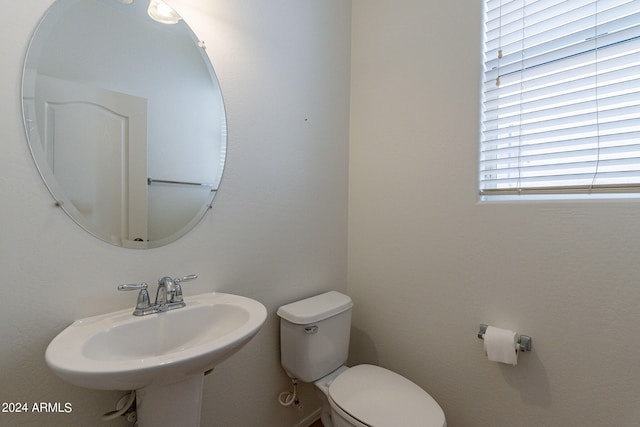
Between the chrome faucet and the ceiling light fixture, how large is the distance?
0.93 meters

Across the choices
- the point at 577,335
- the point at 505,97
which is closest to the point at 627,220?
the point at 577,335

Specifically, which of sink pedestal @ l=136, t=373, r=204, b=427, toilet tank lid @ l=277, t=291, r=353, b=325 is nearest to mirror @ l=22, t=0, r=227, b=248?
sink pedestal @ l=136, t=373, r=204, b=427

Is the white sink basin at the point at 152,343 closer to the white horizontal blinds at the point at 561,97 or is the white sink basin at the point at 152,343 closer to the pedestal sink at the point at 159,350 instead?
the pedestal sink at the point at 159,350

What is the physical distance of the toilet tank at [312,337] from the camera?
1192 mm

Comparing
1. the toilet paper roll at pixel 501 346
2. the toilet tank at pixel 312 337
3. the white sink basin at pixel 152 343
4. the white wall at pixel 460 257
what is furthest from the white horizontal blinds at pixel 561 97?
the white sink basin at pixel 152 343

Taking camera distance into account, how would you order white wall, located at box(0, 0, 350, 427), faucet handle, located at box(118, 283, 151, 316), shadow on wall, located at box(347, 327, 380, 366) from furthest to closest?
shadow on wall, located at box(347, 327, 380, 366)
faucet handle, located at box(118, 283, 151, 316)
white wall, located at box(0, 0, 350, 427)

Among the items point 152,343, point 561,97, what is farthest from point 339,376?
point 561,97

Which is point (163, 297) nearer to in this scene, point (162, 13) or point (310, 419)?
point (162, 13)

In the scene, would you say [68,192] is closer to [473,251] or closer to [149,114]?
[149,114]

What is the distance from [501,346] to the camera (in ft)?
3.35

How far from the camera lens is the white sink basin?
0.56m

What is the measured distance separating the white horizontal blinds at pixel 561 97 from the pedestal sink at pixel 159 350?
46.6 inches

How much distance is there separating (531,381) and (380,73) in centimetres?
160

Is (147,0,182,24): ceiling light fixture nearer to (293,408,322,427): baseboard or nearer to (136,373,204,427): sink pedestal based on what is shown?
(136,373,204,427): sink pedestal
